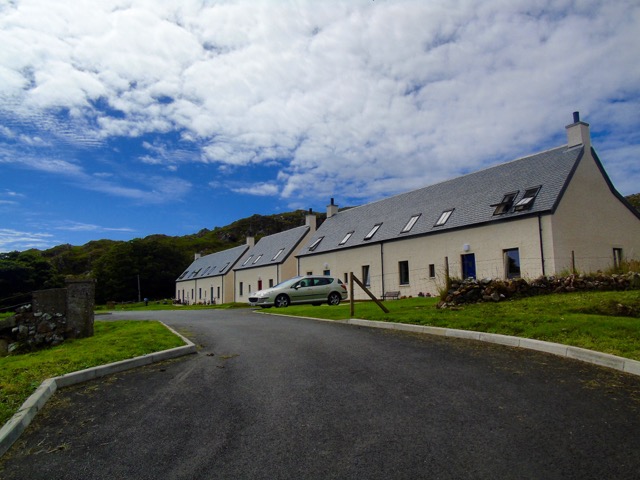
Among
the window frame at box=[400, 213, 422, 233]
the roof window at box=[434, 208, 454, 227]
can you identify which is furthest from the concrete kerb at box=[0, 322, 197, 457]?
the window frame at box=[400, 213, 422, 233]

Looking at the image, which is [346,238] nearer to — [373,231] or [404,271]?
[373,231]

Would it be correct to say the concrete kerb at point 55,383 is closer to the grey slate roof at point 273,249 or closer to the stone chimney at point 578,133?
the stone chimney at point 578,133

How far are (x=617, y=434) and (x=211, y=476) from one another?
140 inches

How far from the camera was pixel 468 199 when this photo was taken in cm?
2591

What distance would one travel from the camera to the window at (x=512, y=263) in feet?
71.2

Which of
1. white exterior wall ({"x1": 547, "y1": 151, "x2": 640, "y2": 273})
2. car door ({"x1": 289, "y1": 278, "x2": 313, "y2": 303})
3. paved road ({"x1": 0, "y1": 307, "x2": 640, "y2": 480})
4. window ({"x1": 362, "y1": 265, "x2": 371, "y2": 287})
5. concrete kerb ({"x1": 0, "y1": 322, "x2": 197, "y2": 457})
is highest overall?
white exterior wall ({"x1": 547, "y1": 151, "x2": 640, "y2": 273})

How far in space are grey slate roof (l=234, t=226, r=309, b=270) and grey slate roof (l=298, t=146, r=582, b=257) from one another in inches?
270

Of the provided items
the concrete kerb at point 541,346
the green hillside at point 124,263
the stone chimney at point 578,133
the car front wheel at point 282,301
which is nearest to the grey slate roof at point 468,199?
the stone chimney at point 578,133

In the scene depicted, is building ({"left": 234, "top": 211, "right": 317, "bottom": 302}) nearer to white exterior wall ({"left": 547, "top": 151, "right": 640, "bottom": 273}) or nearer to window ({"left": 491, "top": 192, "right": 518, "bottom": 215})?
window ({"left": 491, "top": 192, "right": 518, "bottom": 215})

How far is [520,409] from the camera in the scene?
16.0 ft

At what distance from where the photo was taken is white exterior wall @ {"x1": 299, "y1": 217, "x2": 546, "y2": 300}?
21.1 meters

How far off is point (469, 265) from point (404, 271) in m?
4.95

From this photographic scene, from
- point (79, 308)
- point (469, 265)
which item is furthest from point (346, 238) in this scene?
point (79, 308)

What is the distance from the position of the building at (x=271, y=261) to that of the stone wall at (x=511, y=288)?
2910 cm
